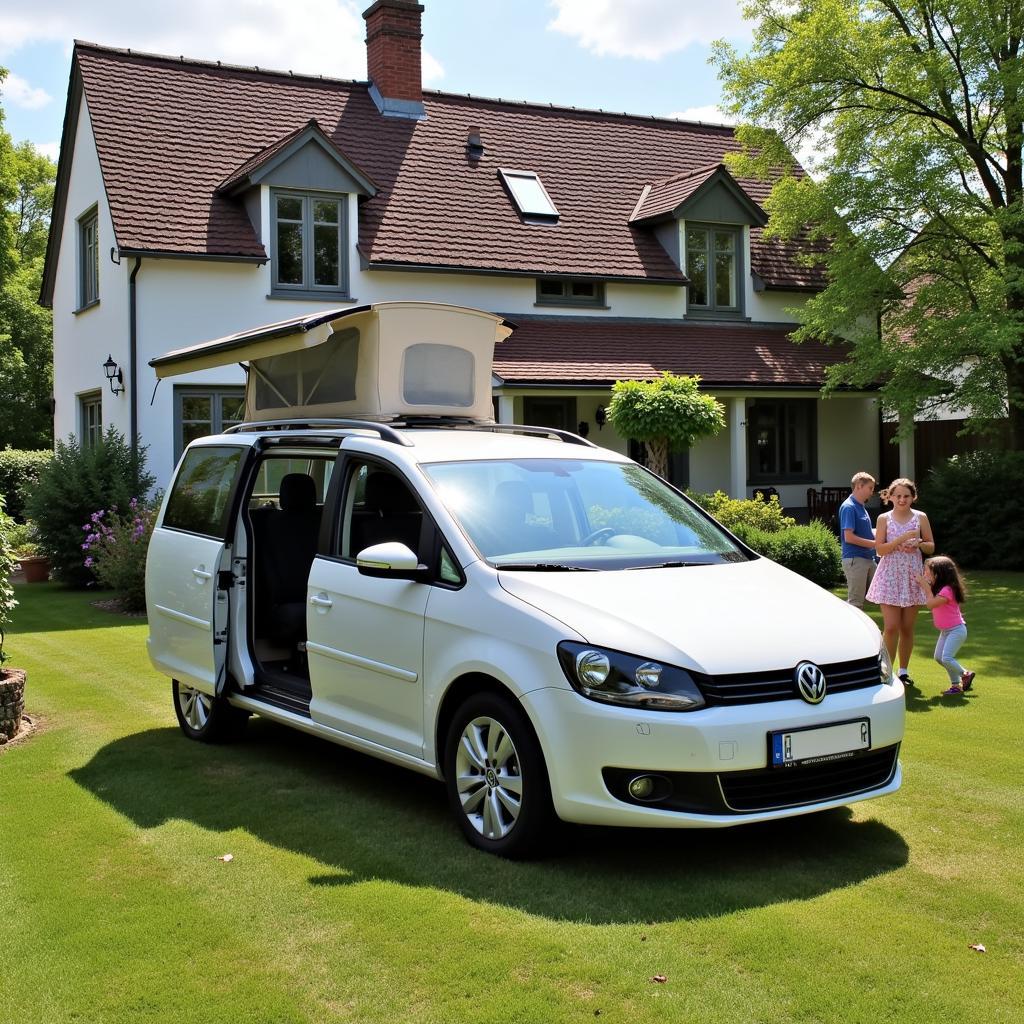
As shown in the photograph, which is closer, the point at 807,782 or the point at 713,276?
the point at 807,782

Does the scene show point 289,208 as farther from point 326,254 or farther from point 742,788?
point 742,788

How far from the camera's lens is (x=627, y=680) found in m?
5.05

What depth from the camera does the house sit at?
19250 millimetres

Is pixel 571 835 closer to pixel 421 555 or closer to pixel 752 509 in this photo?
pixel 421 555

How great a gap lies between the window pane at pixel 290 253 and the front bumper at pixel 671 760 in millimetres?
15774

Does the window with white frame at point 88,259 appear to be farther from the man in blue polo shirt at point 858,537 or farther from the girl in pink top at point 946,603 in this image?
the girl in pink top at point 946,603

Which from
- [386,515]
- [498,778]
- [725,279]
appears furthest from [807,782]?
[725,279]

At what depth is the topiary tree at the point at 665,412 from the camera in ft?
56.6

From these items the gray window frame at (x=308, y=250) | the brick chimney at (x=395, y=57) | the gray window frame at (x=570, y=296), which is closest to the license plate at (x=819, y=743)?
the gray window frame at (x=308, y=250)

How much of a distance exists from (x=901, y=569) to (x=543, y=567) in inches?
180

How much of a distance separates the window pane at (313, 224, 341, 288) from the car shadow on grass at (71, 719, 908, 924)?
13.8 metres

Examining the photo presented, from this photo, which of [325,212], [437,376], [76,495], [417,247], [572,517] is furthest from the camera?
[417,247]

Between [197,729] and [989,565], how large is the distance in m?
15.2

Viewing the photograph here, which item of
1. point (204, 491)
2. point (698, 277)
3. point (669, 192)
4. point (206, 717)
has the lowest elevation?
point (206, 717)
